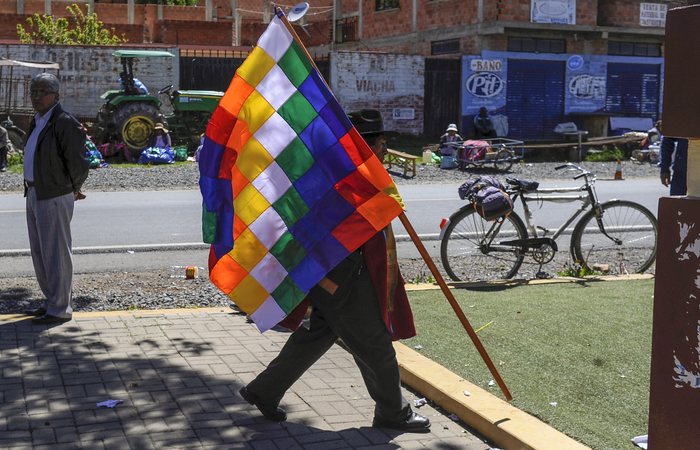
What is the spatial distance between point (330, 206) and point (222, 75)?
23.6 meters

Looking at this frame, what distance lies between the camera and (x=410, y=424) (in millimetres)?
4070

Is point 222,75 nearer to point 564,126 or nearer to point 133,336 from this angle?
point 564,126

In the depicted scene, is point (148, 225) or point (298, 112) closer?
point (298, 112)

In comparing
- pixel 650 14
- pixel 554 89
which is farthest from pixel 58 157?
pixel 650 14

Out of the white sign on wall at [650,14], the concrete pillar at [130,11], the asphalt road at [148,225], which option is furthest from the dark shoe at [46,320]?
the concrete pillar at [130,11]

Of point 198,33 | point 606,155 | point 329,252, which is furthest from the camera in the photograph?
point 198,33

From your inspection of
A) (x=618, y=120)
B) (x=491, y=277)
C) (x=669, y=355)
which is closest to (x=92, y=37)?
(x=618, y=120)

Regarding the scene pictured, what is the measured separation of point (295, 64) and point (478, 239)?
430 cm

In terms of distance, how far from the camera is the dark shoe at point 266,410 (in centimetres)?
416

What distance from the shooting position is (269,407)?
4.16 meters

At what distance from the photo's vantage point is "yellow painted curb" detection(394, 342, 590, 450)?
3.80 metres

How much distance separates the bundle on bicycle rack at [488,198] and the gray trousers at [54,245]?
358 cm

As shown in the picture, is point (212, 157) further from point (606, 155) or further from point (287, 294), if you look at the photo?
Answer: point (606, 155)

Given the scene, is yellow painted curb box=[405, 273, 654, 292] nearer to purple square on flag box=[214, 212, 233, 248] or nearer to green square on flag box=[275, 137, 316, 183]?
purple square on flag box=[214, 212, 233, 248]
